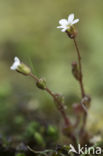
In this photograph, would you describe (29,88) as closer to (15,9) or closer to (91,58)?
(91,58)

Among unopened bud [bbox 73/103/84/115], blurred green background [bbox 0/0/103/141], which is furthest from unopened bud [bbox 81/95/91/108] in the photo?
blurred green background [bbox 0/0/103/141]

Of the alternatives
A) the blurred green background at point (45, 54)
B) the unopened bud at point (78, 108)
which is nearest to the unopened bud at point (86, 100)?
the unopened bud at point (78, 108)

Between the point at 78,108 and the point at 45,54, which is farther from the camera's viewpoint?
the point at 45,54

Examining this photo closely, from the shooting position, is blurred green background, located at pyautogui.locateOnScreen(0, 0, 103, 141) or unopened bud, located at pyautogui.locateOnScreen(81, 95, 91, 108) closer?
unopened bud, located at pyautogui.locateOnScreen(81, 95, 91, 108)

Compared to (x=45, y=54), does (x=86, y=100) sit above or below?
below

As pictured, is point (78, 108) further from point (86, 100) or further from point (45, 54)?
point (45, 54)

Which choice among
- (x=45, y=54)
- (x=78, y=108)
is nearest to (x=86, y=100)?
(x=78, y=108)

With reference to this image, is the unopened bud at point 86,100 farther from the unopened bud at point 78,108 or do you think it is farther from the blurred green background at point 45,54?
the blurred green background at point 45,54

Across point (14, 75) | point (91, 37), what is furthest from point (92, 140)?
point (91, 37)

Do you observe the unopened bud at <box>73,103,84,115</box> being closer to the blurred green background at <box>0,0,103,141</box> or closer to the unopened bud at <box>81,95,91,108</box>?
the unopened bud at <box>81,95,91,108</box>
